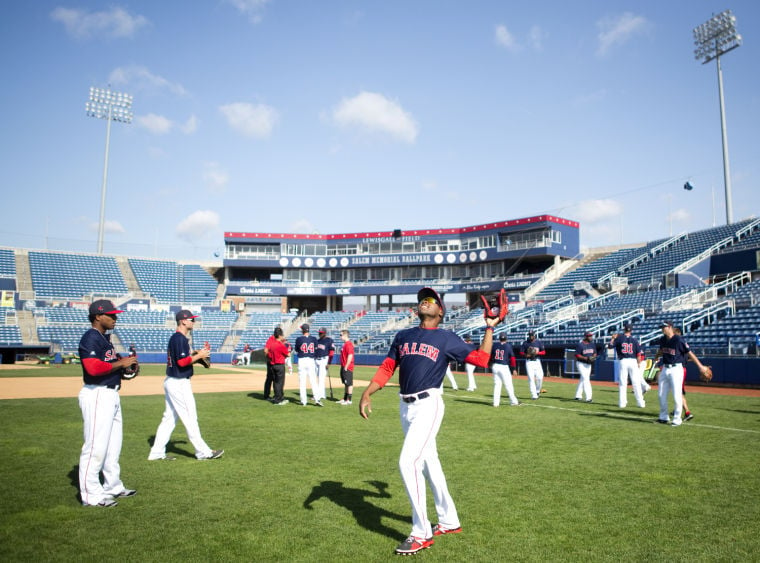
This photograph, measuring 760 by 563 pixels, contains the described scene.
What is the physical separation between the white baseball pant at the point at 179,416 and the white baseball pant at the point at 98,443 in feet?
5.82

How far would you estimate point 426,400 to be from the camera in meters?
5.30

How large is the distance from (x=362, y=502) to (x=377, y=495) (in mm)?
333

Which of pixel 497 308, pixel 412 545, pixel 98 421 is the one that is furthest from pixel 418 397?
pixel 98 421

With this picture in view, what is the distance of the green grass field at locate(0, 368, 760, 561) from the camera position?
493 cm

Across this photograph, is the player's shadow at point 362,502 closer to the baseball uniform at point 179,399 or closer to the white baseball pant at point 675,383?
the baseball uniform at point 179,399

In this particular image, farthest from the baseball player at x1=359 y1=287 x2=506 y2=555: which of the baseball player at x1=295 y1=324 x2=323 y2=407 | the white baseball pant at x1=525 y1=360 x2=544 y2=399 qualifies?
the white baseball pant at x1=525 y1=360 x2=544 y2=399

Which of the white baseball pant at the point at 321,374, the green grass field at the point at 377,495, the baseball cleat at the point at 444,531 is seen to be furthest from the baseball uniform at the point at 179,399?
the white baseball pant at the point at 321,374

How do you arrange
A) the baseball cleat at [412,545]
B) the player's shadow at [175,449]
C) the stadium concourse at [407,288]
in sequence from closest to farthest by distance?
the baseball cleat at [412,545], the player's shadow at [175,449], the stadium concourse at [407,288]

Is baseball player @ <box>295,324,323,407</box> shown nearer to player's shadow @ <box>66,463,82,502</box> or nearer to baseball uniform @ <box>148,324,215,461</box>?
baseball uniform @ <box>148,324,215,461</box>

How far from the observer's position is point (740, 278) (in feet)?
111

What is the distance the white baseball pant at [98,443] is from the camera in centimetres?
618

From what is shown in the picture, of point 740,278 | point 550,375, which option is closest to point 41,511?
point 550,375

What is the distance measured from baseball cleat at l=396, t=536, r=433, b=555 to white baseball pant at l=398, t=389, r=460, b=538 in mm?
56

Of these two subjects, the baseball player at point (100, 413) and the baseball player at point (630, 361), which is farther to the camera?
the baseball player at point (630, 361)
